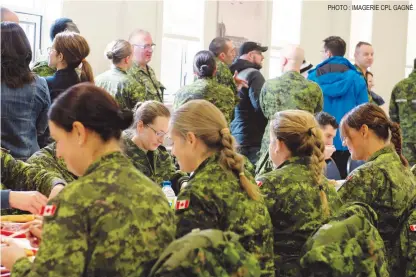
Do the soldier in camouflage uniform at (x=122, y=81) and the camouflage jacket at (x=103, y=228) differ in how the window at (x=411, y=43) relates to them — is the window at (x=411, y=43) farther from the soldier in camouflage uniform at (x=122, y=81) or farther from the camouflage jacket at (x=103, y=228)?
the camouflage jacket at (x=103, y=228)

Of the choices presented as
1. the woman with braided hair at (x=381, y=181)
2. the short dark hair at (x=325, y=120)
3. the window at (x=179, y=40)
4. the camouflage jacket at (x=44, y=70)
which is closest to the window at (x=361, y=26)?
the window at (x=179, y=40)

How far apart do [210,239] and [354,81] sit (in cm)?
508

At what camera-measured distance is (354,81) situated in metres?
6.89

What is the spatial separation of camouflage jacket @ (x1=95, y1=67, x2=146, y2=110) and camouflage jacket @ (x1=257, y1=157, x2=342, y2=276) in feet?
8.21

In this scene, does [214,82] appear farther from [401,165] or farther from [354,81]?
[401,165]

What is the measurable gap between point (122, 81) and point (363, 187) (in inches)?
93.7

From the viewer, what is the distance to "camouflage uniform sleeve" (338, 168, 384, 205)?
3.61 metres

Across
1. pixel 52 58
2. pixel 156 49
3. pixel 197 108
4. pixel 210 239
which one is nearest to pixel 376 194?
pixel 197 108

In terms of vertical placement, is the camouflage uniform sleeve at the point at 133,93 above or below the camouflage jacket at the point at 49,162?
above

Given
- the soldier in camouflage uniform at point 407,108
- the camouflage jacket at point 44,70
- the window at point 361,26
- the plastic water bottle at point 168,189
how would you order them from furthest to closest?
the window at point 361,26
the soldier in camouflage uniform at point 407,108
the camouflage jacket at point 44,70
the plastic water bottle at point 168,189

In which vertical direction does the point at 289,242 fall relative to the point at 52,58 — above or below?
below

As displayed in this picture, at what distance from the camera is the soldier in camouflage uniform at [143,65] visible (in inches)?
234

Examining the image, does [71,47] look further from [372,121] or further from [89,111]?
[89,111]

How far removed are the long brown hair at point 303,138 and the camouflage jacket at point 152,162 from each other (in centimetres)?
110
